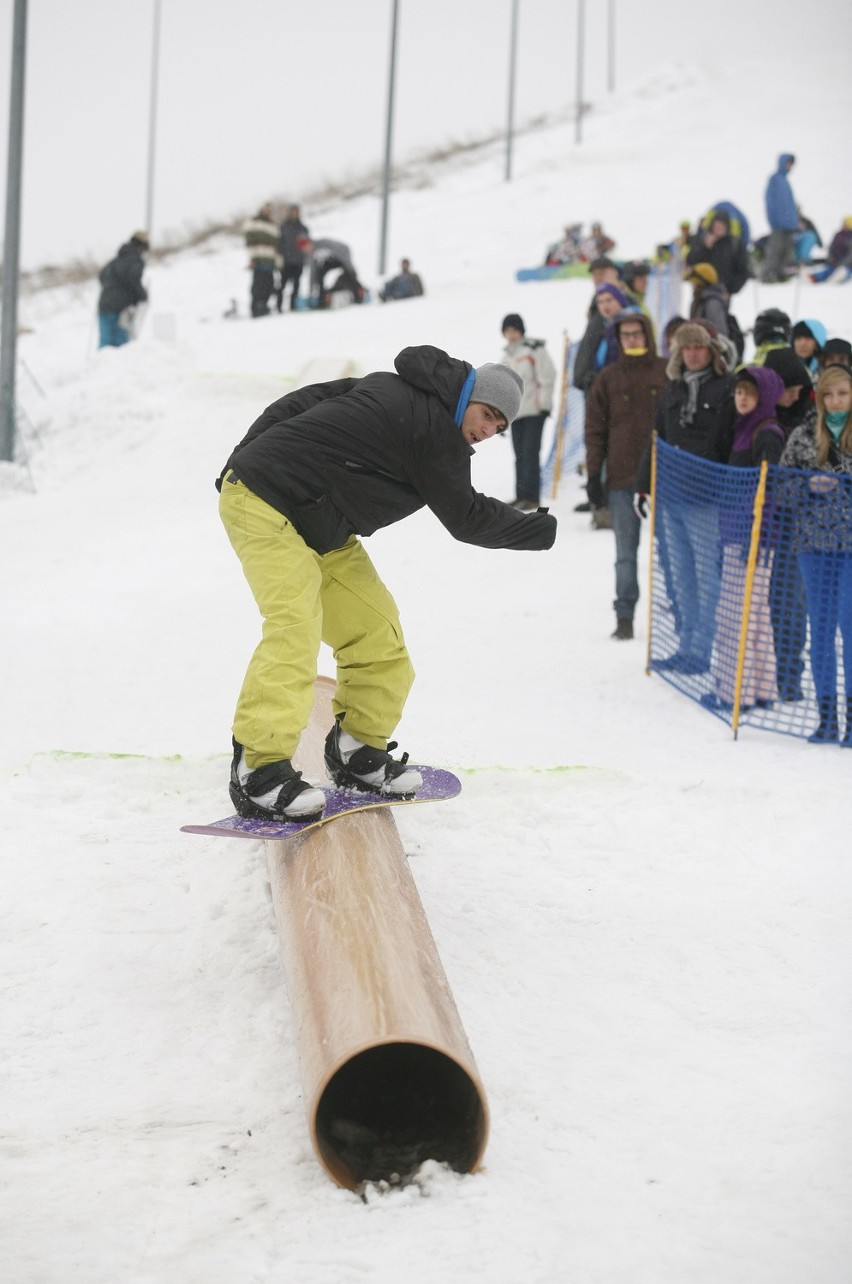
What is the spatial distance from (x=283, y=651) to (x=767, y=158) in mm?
38724

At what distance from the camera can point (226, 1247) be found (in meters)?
3.00

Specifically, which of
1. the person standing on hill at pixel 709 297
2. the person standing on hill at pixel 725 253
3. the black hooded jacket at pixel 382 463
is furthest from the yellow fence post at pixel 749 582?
the person standing on hill at pixel 725 253

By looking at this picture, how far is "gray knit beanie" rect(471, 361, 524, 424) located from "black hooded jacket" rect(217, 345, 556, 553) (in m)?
0.06

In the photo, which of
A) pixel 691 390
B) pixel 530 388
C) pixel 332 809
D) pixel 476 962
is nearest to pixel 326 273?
pixel 530 388

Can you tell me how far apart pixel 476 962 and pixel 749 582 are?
296 centimetres

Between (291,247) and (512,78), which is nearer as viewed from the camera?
(291,247)

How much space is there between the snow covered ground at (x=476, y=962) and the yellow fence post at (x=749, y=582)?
28 centimetres

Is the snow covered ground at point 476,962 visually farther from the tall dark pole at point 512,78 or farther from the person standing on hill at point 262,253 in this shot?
the tall dark pole at point 512,78

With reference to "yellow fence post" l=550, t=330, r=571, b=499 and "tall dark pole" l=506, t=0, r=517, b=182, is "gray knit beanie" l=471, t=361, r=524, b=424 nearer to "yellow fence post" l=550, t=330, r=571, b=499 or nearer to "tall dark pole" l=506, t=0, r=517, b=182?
"yellow fence post" l=550, t=330, r=571, b=499

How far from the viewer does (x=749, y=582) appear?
21.7 feet

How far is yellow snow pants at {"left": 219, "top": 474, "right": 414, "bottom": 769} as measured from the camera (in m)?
4.37

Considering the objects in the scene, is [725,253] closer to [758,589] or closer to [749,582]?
[758,589]

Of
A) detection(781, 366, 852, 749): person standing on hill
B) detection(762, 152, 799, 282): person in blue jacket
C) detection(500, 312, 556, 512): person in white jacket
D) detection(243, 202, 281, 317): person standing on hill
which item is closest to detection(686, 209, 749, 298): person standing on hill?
detection(500, 312, 556, 512): person in white jacket

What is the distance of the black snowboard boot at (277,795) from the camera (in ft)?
14.1
